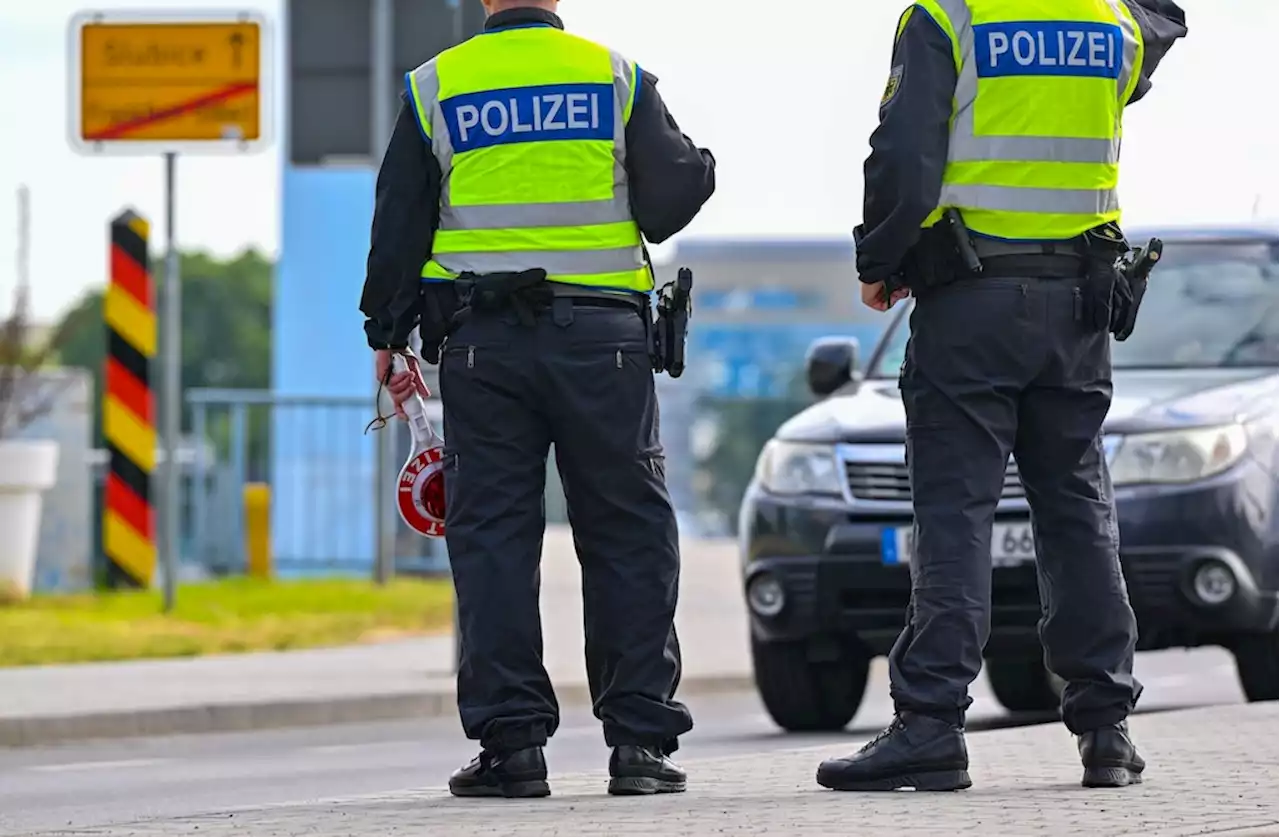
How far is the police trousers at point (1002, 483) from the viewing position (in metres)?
6.39

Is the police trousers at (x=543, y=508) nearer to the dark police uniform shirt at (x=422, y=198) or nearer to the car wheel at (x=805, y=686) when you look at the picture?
the dark police uniform shirt at (x=422, y=198)

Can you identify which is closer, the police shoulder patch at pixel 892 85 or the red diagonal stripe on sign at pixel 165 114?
the police shoulder patch at pixel 892 85

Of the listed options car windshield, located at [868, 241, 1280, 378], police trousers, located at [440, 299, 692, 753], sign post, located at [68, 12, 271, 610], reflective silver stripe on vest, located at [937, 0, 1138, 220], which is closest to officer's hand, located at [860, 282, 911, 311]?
reflective silver stripe on vest, located at [937, 0, 1138, 220]

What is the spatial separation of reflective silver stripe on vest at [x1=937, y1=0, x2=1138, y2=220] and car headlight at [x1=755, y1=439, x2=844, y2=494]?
325 centimetres

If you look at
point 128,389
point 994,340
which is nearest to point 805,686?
point 994,340

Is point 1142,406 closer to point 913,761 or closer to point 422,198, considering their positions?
point 913,761

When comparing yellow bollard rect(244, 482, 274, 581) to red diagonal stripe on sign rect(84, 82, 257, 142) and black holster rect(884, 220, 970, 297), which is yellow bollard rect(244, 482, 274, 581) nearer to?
red diagonal stripe on sign rect(84, 82, 257, 142)

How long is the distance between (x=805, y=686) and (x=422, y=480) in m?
3.54

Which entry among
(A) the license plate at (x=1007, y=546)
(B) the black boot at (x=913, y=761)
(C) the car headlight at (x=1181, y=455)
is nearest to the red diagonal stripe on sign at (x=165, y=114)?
(A) the license plate at (x=1007, y=546)

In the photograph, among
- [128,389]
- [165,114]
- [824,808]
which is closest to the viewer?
[824,808]

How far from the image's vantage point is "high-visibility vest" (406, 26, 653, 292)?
6.56 metres

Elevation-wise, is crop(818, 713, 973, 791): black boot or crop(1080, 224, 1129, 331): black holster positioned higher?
crop(1080, 224, 1129, 331): black holster

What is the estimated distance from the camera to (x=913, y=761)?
6320mm

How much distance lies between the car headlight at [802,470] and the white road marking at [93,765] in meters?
2.22
